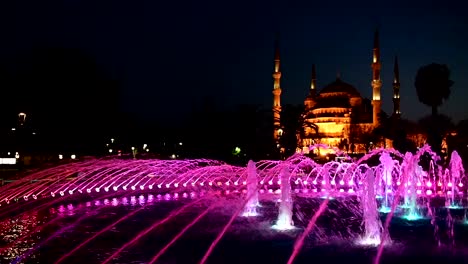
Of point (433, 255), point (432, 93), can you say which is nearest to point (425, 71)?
point (432, 93)

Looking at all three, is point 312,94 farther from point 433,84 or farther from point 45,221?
point 45,221

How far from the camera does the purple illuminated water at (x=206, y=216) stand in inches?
399

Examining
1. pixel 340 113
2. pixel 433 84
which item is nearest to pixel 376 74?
pixel 340 113

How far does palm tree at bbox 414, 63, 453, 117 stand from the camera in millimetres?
46375

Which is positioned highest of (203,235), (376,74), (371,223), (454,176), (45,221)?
(376,74)

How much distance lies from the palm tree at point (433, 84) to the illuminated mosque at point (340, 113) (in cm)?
1890

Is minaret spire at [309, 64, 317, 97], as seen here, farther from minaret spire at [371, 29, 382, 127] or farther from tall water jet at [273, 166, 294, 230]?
tall water jet at [273, 166, 294, 230]

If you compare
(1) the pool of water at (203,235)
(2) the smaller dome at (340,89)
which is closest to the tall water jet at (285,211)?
(1) the pool of water at (203,235)

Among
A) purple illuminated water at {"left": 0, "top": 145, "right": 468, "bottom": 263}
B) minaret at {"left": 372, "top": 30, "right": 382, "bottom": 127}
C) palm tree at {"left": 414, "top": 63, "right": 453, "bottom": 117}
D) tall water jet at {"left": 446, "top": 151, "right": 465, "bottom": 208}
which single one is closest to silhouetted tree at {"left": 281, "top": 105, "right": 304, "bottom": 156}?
minaret at {"left": 372, "top": 30, "right": 382, "bottom": 127}

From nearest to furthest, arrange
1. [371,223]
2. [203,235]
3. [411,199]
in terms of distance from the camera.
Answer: [371,223] → [203,235] → [411,199]

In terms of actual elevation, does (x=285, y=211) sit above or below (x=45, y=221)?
above

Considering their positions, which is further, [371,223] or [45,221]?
[45,221]

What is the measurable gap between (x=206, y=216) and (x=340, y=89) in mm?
67214

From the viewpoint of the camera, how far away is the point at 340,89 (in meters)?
79.2
